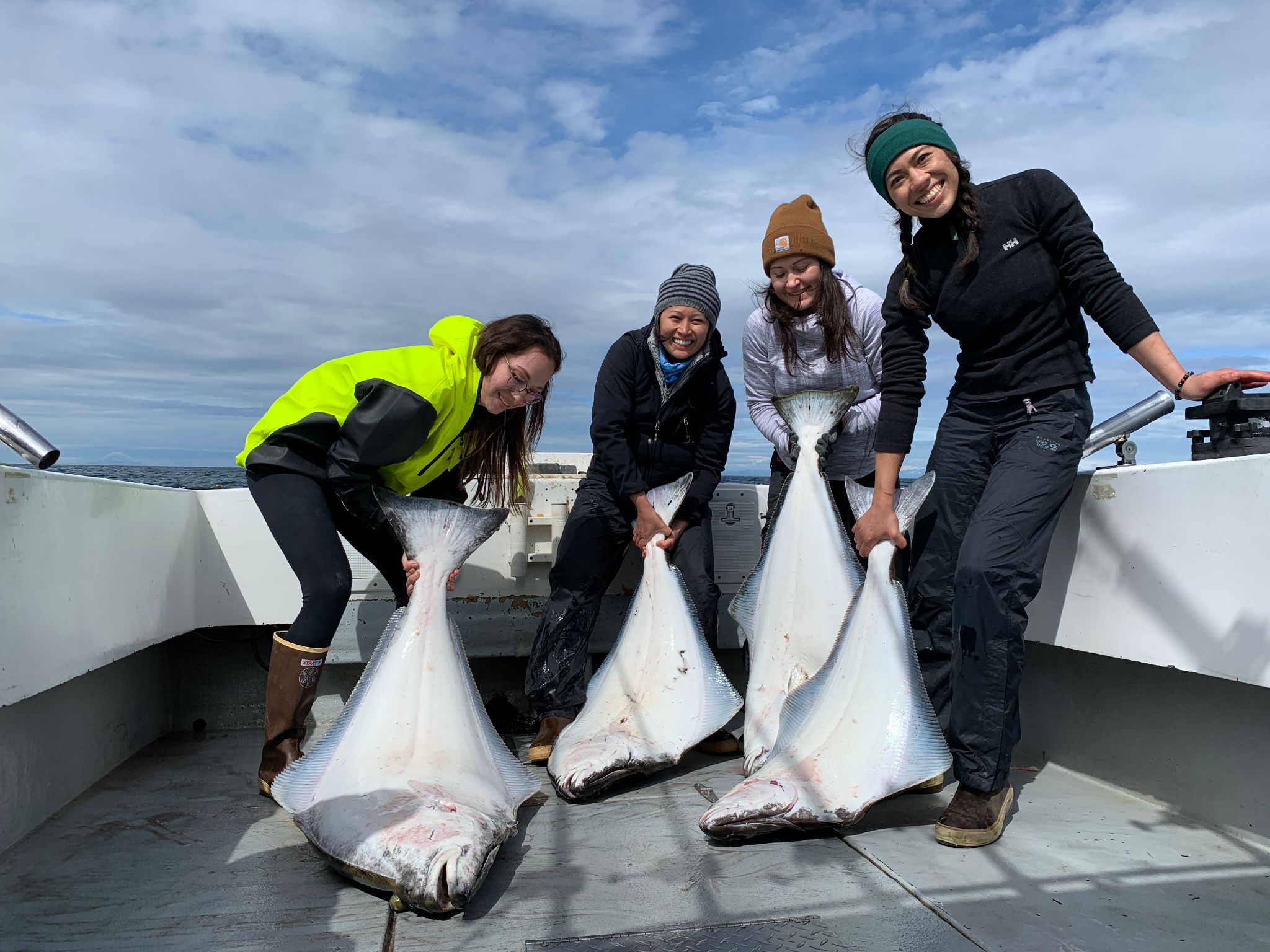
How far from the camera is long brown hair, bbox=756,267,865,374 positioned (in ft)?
11.5

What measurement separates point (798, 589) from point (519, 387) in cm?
125

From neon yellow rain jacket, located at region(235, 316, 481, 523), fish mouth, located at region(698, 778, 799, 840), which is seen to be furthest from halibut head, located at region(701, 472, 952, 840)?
neon yellow rain jacket, located at region(235, 316, 481, 523)

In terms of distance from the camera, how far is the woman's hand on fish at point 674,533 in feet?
11.3

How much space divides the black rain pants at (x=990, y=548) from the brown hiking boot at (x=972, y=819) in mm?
34

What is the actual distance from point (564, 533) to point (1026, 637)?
6.01 ft

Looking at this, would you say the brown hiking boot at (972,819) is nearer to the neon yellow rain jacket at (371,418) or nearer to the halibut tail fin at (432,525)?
the halibut tail fin at (432,525)

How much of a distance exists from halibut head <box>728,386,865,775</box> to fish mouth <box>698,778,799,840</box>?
1.56 ft

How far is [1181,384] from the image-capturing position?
94.6 inches

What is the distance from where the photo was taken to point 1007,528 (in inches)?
100

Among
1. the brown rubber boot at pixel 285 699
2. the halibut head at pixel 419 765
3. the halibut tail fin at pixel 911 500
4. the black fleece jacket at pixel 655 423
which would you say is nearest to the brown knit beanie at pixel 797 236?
the black fleece jacket at pixel 655 423

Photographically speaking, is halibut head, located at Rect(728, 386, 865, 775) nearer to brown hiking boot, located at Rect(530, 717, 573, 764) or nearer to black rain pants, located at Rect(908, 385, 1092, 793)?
black rain pants, located at Rect(908, 385, 1092, 793)

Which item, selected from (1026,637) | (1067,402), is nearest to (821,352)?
(1067,402)

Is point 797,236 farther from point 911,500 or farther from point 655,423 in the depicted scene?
point 911,500

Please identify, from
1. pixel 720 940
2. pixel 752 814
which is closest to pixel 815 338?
pixel 752 814
